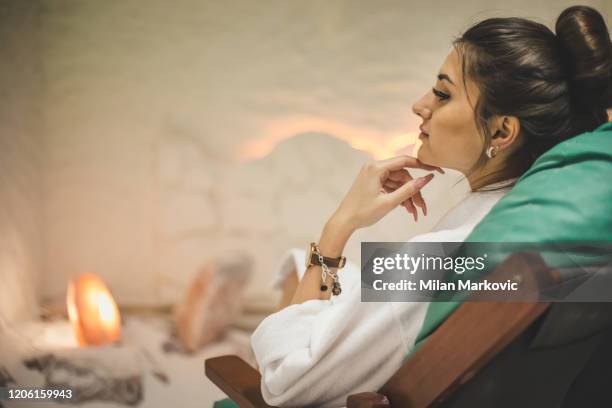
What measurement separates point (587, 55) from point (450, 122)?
0.74 feet

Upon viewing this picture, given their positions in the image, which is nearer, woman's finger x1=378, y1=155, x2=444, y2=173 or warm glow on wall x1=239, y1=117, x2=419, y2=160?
woman's finger x1=378, y1=155, x2=444, y2=173

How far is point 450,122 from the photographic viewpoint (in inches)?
37.8

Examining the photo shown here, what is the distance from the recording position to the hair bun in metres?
0.83

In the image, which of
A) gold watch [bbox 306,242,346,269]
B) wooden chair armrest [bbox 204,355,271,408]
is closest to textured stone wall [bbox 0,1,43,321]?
wooden chair armrest [bbox 204,355,271,408]

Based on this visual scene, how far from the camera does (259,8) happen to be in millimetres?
1941

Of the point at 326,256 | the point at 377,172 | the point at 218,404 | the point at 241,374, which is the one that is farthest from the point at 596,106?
the point at 218,404

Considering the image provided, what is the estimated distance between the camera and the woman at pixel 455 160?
0.68 metres

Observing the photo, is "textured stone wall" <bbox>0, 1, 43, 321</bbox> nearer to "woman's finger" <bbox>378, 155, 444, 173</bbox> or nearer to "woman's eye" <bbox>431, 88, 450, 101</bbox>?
"woman's finger" <bbox>378, 155, 444, 173</bbox>

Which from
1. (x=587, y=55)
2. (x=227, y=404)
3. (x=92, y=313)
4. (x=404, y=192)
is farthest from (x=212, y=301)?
(x=587, y=55)

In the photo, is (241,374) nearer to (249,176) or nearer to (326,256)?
(326,256)

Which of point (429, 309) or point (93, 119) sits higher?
point (93, 119)

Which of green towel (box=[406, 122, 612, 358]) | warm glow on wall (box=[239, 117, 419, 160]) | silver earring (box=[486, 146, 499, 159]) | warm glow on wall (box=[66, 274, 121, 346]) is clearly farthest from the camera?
warm glow on wall (box=[239, 117, 419, 160])

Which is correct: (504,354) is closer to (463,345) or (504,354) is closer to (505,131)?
(463,345)

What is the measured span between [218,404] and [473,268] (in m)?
0.66
